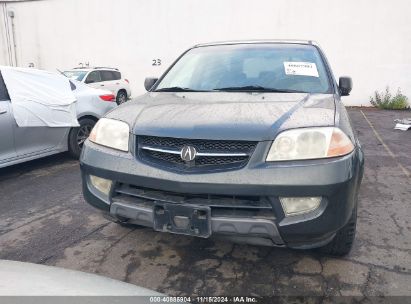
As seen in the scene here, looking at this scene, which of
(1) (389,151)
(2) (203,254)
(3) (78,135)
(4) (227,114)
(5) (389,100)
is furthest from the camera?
(5) (389,100)

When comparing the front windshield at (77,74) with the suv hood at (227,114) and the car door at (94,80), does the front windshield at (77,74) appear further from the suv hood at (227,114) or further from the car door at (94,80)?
the suv hood at (227,114)

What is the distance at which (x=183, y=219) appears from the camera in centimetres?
216

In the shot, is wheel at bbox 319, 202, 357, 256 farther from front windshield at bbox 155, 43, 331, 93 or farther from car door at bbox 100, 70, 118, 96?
car door at bbox 100, 70, 118, 96

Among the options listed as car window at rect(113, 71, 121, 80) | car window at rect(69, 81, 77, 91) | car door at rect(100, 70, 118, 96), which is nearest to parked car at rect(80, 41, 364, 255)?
car window at rect(69, 81, 77, 91)

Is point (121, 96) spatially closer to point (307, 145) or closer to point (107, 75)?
point (107, 75)

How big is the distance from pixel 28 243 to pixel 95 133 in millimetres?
1109

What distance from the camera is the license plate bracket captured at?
212 cm

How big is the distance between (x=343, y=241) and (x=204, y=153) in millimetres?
1174

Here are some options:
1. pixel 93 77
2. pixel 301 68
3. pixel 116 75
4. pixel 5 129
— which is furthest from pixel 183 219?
pixel 116 75

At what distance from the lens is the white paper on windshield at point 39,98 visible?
4602 mm

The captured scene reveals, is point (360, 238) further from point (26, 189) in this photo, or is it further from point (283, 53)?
point (26, 189)

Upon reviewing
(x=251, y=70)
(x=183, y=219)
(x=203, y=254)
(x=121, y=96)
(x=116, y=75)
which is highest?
(x=251, y=70)

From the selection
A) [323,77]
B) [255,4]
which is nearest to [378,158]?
[323,77]

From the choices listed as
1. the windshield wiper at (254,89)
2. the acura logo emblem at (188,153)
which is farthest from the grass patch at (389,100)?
the acura logo emblem at (188,153)
